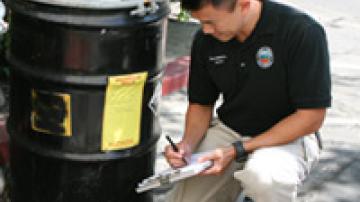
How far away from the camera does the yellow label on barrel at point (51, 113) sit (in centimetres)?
315

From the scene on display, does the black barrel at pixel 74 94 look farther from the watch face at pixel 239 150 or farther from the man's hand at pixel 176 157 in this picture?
the watch face at pixel 239 150

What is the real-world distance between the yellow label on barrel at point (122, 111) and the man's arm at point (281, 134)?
338 mm

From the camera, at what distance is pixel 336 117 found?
5.84 meters

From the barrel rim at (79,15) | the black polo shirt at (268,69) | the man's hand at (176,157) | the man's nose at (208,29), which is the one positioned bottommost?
the man's hand at (176,157)

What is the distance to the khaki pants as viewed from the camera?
127 inches

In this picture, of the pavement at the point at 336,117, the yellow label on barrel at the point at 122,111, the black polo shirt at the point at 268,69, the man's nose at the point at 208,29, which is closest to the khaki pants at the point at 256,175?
the black polo shirt at the point at 268,69

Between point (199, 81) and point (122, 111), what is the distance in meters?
0.53

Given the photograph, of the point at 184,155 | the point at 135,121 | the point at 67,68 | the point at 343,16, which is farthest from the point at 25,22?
the point at 343,16

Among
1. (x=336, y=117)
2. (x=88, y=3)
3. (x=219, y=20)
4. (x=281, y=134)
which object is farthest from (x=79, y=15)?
(x=336, y=117)

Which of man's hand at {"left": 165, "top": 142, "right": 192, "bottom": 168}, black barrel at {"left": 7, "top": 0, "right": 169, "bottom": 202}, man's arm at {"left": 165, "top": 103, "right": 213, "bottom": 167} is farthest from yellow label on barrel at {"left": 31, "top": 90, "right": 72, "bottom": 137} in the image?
man's arm at {"left": 165, "top": 103, "right": 213, "bottom": 167}

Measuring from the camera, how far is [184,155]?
3.46m

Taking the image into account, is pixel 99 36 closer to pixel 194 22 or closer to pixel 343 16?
pixel 194 22

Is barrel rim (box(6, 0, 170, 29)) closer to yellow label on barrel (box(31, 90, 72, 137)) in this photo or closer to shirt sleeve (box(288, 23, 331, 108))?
yellow label on barrel (box(31, 90, 72, 137))

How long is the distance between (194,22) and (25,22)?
4.89 metres
